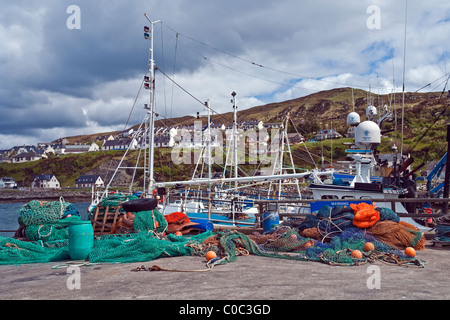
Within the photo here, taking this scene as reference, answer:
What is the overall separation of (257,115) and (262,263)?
174 m

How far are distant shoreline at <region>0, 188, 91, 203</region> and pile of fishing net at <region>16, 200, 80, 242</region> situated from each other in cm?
7947

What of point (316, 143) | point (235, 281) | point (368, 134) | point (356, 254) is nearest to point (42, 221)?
point (235, 281)

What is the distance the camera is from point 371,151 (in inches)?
690

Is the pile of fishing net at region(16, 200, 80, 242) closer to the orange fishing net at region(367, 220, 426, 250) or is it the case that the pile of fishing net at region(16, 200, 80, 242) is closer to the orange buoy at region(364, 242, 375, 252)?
the orange buoy at region(364, 242, 375, 252)

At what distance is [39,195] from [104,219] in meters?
96.7

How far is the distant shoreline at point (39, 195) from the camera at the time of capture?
87.1m

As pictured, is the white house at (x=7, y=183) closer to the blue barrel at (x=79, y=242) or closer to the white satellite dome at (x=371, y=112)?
the white satellite dome at (x=371, y=112)

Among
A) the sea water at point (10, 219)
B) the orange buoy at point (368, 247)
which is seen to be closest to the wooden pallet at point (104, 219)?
the orange buoy at point (368, 247)

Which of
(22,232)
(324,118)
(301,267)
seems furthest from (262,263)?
(324,118)

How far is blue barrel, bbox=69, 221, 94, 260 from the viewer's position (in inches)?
278

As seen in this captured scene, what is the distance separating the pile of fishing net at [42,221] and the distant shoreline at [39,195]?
79471 mm

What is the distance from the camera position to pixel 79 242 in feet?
23.2

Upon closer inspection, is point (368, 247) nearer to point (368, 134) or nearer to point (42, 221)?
point (42, 221)
